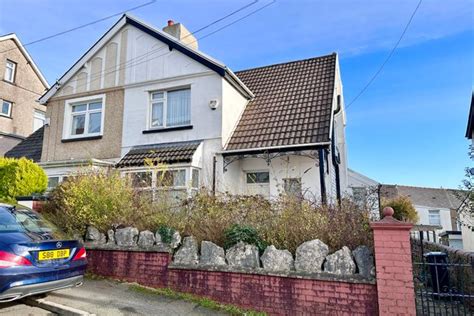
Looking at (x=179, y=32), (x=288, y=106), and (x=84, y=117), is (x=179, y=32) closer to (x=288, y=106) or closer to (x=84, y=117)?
(x=84, y=117)

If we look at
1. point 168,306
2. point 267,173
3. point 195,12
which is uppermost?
point 195,12

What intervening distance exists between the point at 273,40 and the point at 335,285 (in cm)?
835

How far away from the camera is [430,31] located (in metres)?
9.45

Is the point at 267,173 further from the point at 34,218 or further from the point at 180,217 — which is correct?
the point at 34,218

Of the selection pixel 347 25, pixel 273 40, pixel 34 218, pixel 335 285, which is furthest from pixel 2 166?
pixel 347 25

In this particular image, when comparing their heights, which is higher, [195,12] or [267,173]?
[195,12]

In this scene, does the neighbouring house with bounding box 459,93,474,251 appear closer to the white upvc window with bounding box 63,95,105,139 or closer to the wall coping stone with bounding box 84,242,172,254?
the wall coping stone with bounding box 84,242,172,254

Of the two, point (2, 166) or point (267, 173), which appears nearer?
point (2, 166)

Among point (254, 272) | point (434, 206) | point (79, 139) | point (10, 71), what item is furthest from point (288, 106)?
point (434, 206)

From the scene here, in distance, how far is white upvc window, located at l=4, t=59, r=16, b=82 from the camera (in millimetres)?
23969

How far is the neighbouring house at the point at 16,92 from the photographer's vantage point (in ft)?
76.6

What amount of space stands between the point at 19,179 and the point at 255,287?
847cm

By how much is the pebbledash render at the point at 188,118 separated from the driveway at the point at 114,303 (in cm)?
394

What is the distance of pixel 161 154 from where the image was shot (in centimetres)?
1150
